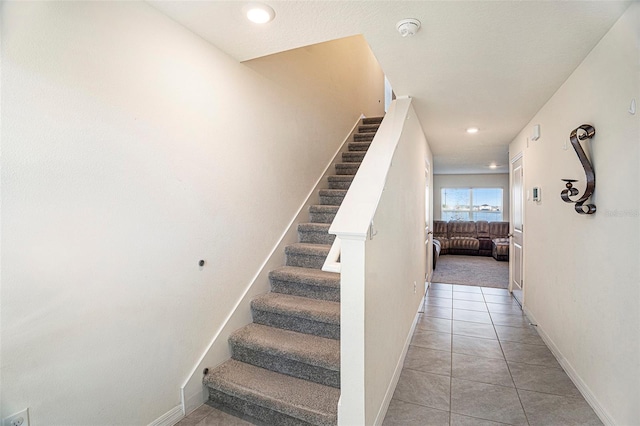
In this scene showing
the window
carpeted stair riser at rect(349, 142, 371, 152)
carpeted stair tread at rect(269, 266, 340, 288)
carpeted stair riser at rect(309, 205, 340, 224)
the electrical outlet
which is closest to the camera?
the electrical outlet

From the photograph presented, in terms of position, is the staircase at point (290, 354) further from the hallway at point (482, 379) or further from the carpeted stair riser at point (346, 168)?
the carpeted stair riser at point (346, 168)

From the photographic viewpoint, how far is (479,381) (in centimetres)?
231

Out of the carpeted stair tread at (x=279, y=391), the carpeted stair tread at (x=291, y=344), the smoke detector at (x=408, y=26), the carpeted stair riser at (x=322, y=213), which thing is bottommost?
the carpeted stair tread at (x=279, y=391)

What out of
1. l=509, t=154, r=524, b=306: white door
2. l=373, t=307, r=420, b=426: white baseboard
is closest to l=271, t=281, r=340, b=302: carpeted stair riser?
l=373, t=307, r=420, b=426: white baseboard

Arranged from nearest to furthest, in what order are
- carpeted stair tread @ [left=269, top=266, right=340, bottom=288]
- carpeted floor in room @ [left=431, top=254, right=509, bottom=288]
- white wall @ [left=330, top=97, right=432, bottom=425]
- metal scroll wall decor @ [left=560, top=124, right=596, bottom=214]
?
1. white wall @ [left=330, top=97, right=432, bottom=425]
2. metal scroll wall decor @ [left=560, top=124, right=596, bottom=214]
3. carpeted stair tread @ [left=269, top=266, right=340, bottom=288]
4. carpeted floor in room @ [left=431, top=254, right=509, bottom=288]

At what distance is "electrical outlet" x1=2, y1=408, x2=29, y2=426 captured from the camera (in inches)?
44.4

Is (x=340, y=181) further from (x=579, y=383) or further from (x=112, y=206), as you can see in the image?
(x=579, y=383)

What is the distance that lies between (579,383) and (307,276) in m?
2.08

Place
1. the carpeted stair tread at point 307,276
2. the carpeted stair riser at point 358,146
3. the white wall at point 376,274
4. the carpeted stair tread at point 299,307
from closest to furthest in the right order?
the white wall at point 376,274 < the carpeted stair tread at point 299,307 < the carpeted stair tread at point 307,276 < the carpeted stair riser at point 358,146

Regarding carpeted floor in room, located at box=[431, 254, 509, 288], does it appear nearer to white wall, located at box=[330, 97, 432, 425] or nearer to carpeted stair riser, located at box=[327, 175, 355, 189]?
carpeted stair riser, located at box=[327, 175, 355, 189]

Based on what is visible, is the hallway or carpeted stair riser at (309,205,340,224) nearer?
the hallway

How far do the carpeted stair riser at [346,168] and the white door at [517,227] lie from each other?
2159 millimetres

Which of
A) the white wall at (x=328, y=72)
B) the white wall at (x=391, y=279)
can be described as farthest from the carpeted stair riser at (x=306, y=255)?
the white wall at (x=328, y=72)

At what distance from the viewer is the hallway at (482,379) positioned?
1.92m
